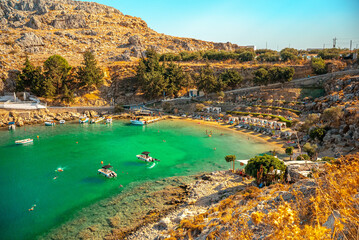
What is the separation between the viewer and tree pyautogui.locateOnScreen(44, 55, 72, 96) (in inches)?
2709

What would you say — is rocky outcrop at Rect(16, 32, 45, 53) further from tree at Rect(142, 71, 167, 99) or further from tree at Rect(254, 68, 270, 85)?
tree at Rect(254, 68, 270, 85)

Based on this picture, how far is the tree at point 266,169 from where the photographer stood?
848 inches

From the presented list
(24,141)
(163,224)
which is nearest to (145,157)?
(163,224)

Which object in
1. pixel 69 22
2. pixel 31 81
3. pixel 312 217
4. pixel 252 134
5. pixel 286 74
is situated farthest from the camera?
pixel 69 22

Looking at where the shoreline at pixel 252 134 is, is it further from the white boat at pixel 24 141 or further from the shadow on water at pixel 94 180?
the white boat at pixel 24 141

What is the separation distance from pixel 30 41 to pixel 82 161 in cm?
9472

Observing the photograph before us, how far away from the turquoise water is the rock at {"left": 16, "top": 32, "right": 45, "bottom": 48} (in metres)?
63.0

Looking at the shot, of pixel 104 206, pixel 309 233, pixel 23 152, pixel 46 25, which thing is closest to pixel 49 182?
pixel 104 206

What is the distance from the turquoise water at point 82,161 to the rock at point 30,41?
2479 inches

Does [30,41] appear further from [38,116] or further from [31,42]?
[38,116]

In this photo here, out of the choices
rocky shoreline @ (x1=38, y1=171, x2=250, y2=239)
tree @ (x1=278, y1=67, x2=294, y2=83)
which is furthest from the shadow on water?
tree @ (x1=278, y1=67, x2=294, y2=83)

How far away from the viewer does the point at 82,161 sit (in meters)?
34.0

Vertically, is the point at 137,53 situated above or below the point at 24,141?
above

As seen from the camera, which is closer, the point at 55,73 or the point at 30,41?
the point at 55,73
